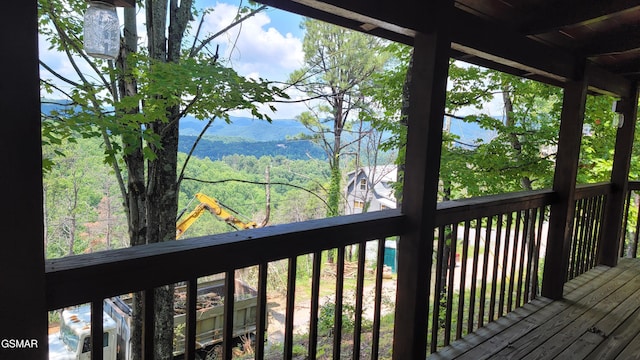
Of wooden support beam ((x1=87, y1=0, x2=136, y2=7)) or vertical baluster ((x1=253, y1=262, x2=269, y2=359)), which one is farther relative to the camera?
vertical baluster ((x1=253, y1=262, x2=269, y2=359))

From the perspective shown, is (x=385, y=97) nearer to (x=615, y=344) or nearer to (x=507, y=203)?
(x=507, y=203)

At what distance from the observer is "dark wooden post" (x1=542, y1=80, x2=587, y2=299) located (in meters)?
2.93

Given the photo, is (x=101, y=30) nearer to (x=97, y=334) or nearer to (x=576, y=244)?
(x=97, y=334)

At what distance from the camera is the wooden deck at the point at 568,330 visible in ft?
7.43

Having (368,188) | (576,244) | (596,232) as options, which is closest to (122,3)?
(576,244)

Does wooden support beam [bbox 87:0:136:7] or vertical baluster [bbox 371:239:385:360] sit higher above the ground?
wooden support beam [bbox 87:0:136:7]

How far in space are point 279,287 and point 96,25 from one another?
468 inches

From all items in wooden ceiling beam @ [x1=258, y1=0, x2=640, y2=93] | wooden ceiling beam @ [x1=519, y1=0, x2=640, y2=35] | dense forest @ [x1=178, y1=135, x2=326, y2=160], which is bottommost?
dense forest @ [x1=178, y1=135, x2=326, y2=160]

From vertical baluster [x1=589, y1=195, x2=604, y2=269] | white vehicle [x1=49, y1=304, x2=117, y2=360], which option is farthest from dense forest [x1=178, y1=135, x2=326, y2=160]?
vertical baluster [x1=589, y1=195, x2=604, y2=269]

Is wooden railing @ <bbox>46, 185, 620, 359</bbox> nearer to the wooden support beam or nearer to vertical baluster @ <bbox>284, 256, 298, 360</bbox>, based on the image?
vertical baluster @ <bbox>284, 256, 298, 360</bbox>

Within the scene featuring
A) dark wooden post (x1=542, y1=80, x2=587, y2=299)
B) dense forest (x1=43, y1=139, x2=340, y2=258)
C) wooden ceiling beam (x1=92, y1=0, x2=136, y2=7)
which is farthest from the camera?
dense forest (x1=43, y1=139, x2=340, y2=258)

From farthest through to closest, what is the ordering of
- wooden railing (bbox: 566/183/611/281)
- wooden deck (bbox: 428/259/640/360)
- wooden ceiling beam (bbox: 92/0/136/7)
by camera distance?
wooden railing (bbox: 566/183/611/281) → wooden deck (bbox: 428/259/640/360) → wooden ceiling beam (bbox: 92/0/136/7)
